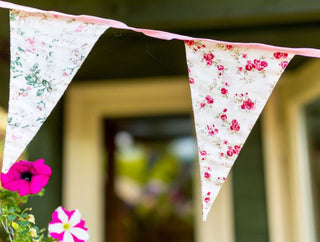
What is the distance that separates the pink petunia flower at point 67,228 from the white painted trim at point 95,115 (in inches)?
51.5

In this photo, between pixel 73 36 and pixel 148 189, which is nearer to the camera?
pixel 73 36

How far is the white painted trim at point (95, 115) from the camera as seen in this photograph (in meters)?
2.55

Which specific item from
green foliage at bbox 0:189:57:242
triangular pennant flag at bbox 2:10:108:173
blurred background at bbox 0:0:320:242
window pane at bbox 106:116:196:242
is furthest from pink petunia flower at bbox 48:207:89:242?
window pane at bbox 106:116:196:242

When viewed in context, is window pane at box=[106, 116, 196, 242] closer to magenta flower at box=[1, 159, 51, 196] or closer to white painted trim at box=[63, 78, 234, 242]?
white painted trim at box=[63, 78, 234, 242]

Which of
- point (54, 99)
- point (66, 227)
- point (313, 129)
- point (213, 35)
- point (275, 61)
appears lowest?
point (66, 227)

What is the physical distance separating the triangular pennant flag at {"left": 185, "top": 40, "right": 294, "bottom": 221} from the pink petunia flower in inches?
15.6

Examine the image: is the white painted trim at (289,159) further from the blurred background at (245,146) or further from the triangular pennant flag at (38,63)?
the triangular pennant flag at (38,63)

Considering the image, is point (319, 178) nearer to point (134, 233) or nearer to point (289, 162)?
point (289, 162)

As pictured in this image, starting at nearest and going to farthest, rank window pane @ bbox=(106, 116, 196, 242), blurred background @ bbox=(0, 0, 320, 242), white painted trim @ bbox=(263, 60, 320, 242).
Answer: blurred background @ bbox=(0, 0, 320, 242)
white painted trim @ bbox=(263, 60, 320, 242)
window pane @ bbox=(106, 116, 196, 242)

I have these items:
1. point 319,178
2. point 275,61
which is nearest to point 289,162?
point 319,178

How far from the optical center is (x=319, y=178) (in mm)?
2377

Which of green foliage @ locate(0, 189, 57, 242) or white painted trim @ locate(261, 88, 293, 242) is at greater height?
white painted trim @ locate(261, 88, 293, 242)

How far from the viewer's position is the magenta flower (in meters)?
1.21

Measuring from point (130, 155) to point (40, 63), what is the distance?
13.8 feet
